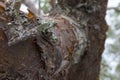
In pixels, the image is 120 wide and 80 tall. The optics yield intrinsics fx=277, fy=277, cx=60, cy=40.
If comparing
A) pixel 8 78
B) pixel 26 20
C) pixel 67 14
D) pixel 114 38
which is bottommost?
pixel 8 78

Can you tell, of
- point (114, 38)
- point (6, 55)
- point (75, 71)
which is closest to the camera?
point (6, 55)

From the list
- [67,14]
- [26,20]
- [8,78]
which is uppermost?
[67,14]

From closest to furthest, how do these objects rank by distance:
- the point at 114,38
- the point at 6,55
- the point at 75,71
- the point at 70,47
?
the point at 6,55
the point at 70,47
the point at 75,71
the point at 114,38

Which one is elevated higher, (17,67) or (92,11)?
(92,11)

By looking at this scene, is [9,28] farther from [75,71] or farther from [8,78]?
[75,71]

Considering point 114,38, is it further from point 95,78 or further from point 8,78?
point 8,78

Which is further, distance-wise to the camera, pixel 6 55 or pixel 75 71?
pixel 75 71

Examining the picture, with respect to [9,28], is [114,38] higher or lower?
higher

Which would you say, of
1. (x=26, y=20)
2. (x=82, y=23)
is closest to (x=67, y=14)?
(x=82, y=23)

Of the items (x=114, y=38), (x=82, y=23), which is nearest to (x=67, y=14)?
(x=82, y=23)
